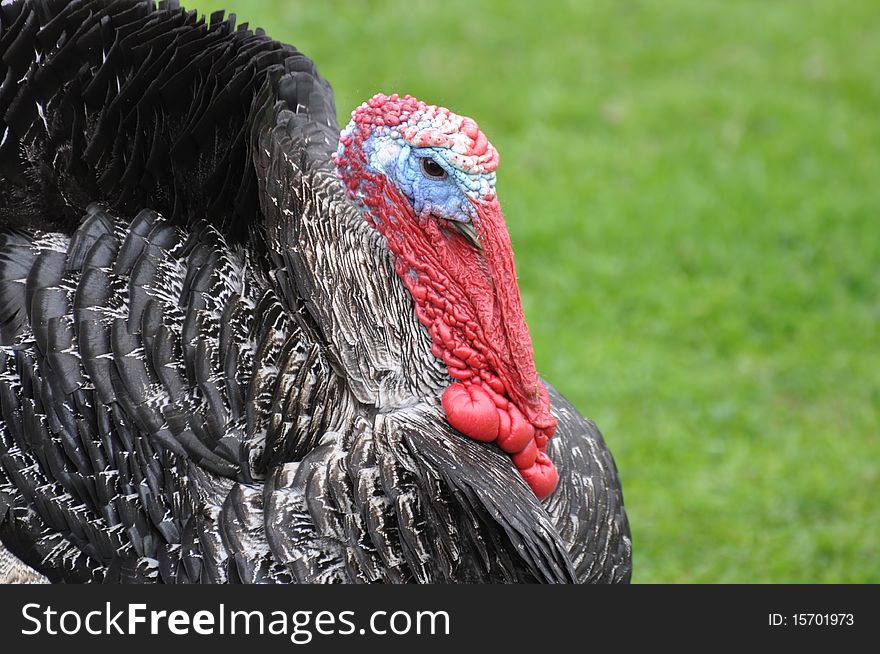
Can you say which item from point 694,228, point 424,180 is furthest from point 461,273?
point 694,228

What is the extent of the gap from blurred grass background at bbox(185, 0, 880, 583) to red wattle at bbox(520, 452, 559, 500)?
152 centimetres

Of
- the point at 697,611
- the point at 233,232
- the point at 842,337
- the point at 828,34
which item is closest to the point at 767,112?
the point at 828,34

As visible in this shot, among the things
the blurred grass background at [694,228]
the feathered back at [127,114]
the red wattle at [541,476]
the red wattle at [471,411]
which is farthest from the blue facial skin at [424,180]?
the blurred grass background at [694,228]

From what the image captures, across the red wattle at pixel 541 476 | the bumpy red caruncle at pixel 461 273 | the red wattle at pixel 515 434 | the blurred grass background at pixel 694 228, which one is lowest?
the red wattle at pixel 541 476

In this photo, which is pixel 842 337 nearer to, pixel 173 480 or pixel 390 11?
pixel 390 11

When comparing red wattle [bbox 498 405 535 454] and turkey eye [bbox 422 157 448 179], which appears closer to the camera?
turkey eye [bbox 422 157 448 179]

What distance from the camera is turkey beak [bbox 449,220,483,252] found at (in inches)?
91.2

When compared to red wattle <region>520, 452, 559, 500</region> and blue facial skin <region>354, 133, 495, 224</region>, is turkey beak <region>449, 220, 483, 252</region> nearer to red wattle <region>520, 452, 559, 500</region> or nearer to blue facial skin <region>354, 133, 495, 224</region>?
blue facial skin <region>354, 133, 495, 224</region>

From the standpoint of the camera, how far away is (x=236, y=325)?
2332mm

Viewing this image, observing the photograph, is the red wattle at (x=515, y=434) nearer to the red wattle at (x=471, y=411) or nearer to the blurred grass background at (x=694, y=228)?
the red wattle at (x=471, y=411)

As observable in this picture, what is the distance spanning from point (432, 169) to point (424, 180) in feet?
0.09

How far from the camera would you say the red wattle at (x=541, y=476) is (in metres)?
2.47

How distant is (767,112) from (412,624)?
506cm

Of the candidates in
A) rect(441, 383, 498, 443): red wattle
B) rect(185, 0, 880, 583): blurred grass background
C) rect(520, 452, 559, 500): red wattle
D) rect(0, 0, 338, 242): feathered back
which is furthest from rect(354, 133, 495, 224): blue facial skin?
rect(185, 0, 880, 583): blurred grass background
